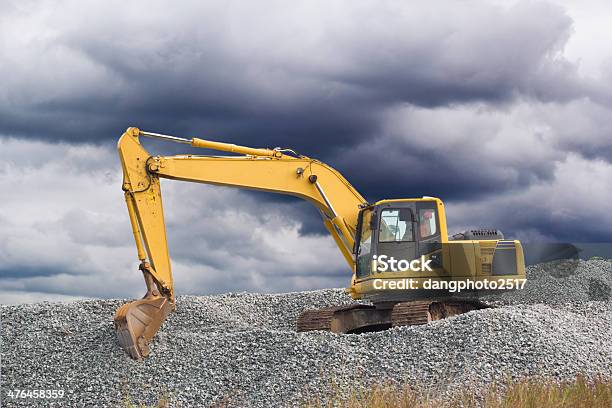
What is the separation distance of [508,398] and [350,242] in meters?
7.04

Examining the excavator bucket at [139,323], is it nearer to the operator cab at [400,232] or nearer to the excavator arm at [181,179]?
the excavator arm at [181,179]

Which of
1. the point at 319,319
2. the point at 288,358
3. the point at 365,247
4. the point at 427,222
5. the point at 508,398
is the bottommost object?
the point at 508,398

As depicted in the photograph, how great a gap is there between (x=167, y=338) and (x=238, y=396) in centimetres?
314

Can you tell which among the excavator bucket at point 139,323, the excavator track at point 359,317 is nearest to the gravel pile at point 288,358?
→ the excavator bucket at point 139,323

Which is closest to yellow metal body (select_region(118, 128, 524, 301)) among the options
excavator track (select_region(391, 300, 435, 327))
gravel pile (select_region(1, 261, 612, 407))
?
excavator track (select_region(391, 300, 435, 327))

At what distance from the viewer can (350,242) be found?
15867 mm

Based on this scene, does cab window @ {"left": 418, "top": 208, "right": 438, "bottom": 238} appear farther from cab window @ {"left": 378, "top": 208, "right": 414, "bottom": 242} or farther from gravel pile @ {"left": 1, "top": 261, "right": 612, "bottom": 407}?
gravel pile @ {"left": 1, "top": 261, "right": 612, "bottom": 407}

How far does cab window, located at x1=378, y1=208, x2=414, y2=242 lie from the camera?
15.1 meters

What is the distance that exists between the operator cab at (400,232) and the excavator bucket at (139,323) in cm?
398

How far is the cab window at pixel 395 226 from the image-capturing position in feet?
49.6

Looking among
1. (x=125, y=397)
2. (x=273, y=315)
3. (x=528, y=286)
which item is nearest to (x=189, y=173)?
(x=125, y=397)

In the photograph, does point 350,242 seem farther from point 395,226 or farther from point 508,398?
point 508,398

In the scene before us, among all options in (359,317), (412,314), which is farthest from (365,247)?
A: (359,317)

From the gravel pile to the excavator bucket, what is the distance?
24cm
